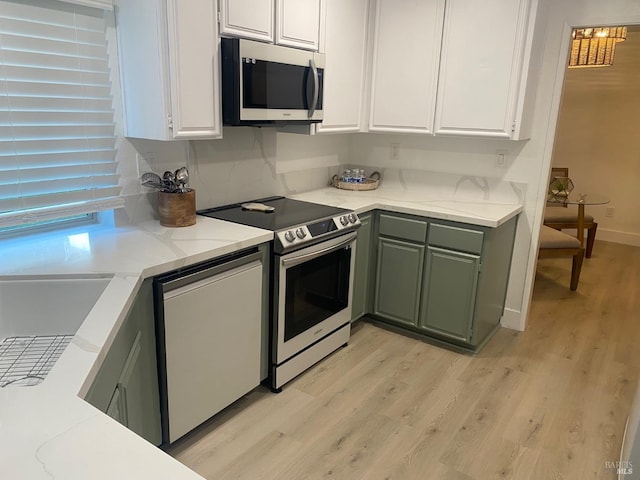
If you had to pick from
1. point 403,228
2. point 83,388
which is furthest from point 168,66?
point 403,228

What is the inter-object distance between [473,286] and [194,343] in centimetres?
175

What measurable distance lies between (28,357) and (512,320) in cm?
307

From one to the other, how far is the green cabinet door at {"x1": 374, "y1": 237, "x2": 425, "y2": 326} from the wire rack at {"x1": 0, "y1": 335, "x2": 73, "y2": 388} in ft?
6.85

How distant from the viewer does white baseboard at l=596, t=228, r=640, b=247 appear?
567cm

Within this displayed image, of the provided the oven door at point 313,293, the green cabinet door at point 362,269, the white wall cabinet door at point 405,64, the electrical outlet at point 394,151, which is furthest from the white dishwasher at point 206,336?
the electrical outlet at point 394,151

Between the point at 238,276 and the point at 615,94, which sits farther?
the point at 615,94

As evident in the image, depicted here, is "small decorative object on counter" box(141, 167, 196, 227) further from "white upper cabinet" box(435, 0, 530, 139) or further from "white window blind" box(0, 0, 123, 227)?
"white upper cabinet" box(435, 0, 530, 139)

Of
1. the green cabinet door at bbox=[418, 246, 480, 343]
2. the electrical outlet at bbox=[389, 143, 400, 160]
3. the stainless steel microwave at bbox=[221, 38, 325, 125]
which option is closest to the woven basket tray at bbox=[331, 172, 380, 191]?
the electrical outlet at bbox=[389, 143, 400, 160]

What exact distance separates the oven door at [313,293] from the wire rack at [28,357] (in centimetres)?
107

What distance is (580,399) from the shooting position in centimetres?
264

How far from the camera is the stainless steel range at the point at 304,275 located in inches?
95.8

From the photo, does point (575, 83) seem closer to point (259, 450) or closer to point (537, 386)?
point (537, 386)

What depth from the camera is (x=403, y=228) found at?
123 inches

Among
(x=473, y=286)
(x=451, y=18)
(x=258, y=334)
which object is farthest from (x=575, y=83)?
(x=258, y=334)
